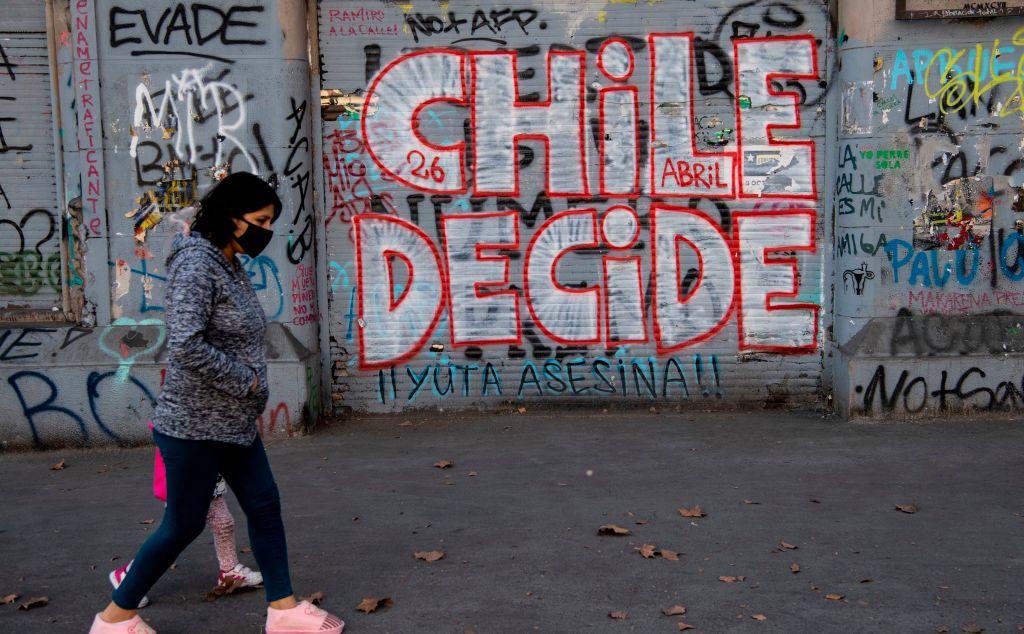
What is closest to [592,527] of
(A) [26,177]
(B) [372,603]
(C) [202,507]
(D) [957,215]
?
(B) [372,603]

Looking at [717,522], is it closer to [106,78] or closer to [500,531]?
[500,531]

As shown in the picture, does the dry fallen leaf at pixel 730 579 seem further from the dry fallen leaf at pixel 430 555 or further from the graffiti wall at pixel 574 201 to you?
the graffiti wall at pixel 574 201

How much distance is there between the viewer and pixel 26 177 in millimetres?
7910

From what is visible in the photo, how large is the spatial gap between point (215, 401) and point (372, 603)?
1236 mm

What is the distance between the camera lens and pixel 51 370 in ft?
25.0

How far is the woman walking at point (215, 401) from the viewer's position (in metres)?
3.79

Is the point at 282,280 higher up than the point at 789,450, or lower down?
higher up

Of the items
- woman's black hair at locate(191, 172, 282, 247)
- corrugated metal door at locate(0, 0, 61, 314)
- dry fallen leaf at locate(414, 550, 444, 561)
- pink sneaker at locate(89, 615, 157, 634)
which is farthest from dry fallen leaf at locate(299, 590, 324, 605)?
corrugated metal door at locate(0, 0, 61, 314)

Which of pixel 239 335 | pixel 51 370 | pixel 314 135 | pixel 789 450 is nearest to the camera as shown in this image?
pixel 239 335

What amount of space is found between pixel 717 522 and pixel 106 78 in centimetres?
574

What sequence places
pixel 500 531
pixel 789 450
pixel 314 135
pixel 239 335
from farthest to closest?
pixel 314 135 < pixel 789 450 < pixel 500 531 < pixel 239 335

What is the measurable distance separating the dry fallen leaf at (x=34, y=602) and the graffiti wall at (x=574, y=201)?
384 cm

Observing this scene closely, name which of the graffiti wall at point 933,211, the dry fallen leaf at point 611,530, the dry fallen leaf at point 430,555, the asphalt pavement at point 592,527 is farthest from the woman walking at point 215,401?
the graffiti wall at point 933,211

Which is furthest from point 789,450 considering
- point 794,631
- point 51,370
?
point 51,370
